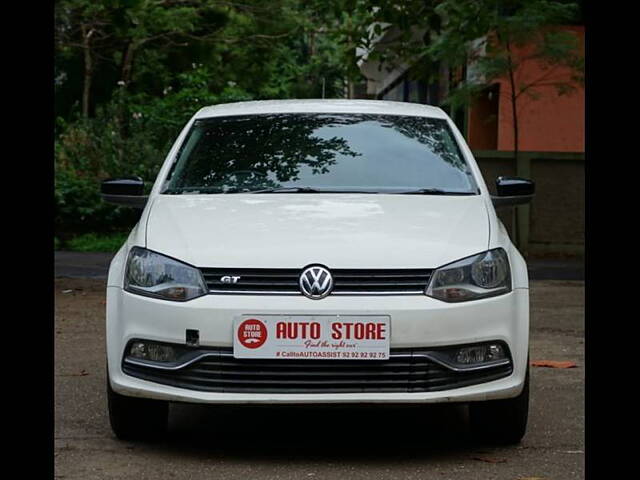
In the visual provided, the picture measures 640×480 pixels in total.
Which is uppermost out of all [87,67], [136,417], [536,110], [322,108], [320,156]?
[87,67]

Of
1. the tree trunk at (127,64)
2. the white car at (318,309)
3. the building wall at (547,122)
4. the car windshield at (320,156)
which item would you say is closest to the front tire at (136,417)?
the white car at (318,309)

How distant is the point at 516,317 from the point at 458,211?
61cm

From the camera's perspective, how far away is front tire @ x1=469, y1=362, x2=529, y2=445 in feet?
19.5

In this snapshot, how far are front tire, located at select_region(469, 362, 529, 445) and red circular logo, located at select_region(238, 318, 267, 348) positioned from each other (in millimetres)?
1058

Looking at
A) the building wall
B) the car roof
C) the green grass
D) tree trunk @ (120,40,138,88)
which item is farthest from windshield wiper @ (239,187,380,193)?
tree trunk @ (120,40,138,88)

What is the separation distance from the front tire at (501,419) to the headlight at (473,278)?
48cm

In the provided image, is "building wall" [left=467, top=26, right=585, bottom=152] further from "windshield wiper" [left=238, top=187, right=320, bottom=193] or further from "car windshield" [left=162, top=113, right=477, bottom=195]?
"windshield wiper" [left=238, top=187, right=320, bottom=193]

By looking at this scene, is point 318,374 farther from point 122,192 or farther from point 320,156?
point 122,192

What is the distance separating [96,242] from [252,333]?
14.8 m

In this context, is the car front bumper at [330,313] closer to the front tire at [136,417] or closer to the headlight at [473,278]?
the headlight at [473,278]

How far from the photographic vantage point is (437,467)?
5648 mm

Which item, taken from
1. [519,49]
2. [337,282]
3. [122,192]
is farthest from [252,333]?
[519,49]

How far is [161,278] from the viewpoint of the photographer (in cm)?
566
